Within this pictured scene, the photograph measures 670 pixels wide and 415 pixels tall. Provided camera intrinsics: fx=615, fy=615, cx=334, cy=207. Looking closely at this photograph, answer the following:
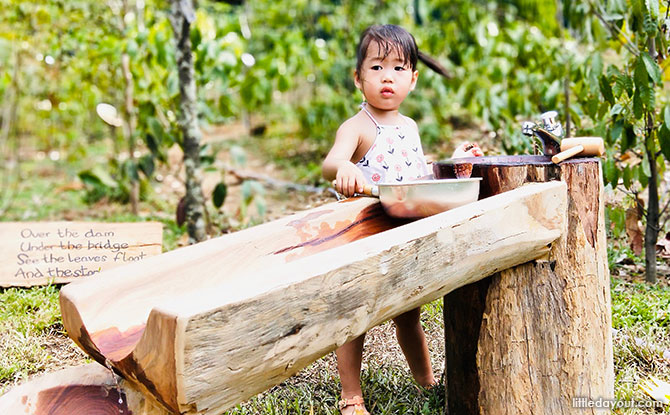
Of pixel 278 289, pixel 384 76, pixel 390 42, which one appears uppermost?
pixel 390 42

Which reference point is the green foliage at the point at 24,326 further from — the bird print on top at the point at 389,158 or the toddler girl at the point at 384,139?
the bird print on top at the point at 389,158

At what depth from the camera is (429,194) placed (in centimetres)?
170

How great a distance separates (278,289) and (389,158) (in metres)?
0.95

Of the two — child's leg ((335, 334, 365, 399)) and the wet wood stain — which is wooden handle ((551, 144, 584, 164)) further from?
the wet wood stain

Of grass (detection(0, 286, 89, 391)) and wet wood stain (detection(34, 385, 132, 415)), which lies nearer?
wet wood stain (detection(34, 385, 132, 415))

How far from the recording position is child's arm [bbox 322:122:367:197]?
1837mm

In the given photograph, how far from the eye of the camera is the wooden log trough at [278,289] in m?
1.13

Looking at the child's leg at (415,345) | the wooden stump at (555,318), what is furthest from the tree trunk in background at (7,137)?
the wooden stump at (555,318)

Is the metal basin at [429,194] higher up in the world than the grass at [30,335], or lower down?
higher up

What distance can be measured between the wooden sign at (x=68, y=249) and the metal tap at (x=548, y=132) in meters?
1.67

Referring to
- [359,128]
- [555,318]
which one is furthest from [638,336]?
[359,128]

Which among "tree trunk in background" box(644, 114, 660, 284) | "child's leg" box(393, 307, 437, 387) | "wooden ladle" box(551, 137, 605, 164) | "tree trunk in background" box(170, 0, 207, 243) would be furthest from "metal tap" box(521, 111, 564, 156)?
"tree trunk in background" box(170, 0, 207, 243)

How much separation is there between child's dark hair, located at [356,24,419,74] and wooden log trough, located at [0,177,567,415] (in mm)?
480

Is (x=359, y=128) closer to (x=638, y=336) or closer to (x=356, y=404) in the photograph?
(x=356, y=404)
